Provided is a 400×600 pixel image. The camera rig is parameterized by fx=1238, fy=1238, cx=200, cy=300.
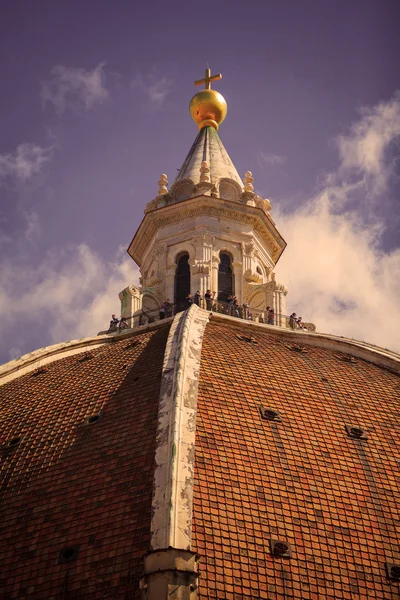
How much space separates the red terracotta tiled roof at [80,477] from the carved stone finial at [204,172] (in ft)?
34.4

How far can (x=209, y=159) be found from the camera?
4444 cm

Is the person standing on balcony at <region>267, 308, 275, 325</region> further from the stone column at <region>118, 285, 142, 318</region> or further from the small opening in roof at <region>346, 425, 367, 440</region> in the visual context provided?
the small opening in roof at <region>346, 425, 367, 440</region>

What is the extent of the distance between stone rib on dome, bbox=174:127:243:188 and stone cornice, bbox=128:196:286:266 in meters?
1.57

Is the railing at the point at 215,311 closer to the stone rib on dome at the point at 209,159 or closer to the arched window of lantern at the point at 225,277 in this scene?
the arched window of lantern at the point at 225,277

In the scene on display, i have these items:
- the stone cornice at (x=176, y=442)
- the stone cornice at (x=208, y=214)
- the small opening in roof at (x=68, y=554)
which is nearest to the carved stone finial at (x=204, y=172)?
the stone cornice at (x=208, y=214)

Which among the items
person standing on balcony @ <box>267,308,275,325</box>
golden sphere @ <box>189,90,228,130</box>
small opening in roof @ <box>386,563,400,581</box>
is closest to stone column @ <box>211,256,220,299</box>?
person standing on balcony @ <box>267,308,275,325</box>

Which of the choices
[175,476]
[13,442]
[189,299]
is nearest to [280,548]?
[175,476]

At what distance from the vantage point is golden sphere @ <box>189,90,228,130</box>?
152ft

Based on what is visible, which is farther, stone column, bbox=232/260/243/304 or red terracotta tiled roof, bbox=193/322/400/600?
stone column, bbox=232/260/243/304

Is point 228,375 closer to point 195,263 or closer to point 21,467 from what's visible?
point 21,467

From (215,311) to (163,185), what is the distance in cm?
756

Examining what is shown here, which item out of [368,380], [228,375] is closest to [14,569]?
[228,375]

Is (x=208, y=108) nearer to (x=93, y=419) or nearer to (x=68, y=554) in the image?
(x=93, y=419)

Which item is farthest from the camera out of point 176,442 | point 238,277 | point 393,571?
point 238,277
